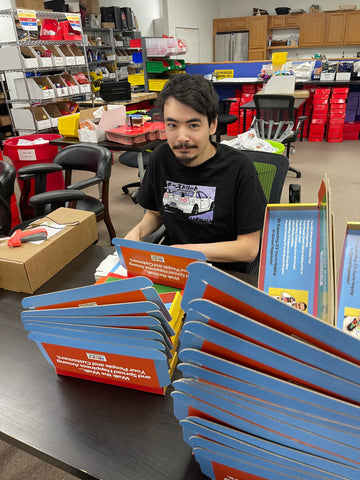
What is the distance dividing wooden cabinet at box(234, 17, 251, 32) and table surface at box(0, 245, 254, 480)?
1101cm

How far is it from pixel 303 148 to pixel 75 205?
446cm

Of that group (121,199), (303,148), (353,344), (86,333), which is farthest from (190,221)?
(303,148)

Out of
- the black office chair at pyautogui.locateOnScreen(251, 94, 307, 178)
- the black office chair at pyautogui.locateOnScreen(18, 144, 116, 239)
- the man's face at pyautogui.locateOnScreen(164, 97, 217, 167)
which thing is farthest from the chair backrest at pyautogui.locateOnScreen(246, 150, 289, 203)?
the black office chair at pyautogui.locateOnScreen(251, 94, 307, 178)

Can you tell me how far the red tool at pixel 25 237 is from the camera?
1.13m

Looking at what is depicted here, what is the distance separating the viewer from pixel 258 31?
957 centimetres

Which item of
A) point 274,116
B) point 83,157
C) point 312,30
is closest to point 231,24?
point 312,30

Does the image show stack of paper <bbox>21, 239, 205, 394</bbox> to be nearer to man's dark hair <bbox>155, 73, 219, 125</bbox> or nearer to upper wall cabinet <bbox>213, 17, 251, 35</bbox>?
man's dark hair <bbox>155, 73, 219, 125</bbox>

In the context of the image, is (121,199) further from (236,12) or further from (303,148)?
(236,12)

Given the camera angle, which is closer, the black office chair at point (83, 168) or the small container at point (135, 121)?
the black office chair at point (83, 168)

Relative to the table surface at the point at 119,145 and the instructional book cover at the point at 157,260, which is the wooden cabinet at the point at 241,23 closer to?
the table surface at the point at 119,145

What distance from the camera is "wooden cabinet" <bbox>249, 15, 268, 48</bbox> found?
940cm

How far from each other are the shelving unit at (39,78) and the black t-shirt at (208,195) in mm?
4448

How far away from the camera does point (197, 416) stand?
1.67ft

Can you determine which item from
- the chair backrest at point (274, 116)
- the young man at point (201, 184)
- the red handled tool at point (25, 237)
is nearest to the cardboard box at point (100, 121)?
the chair backrest at point (274, 116)
